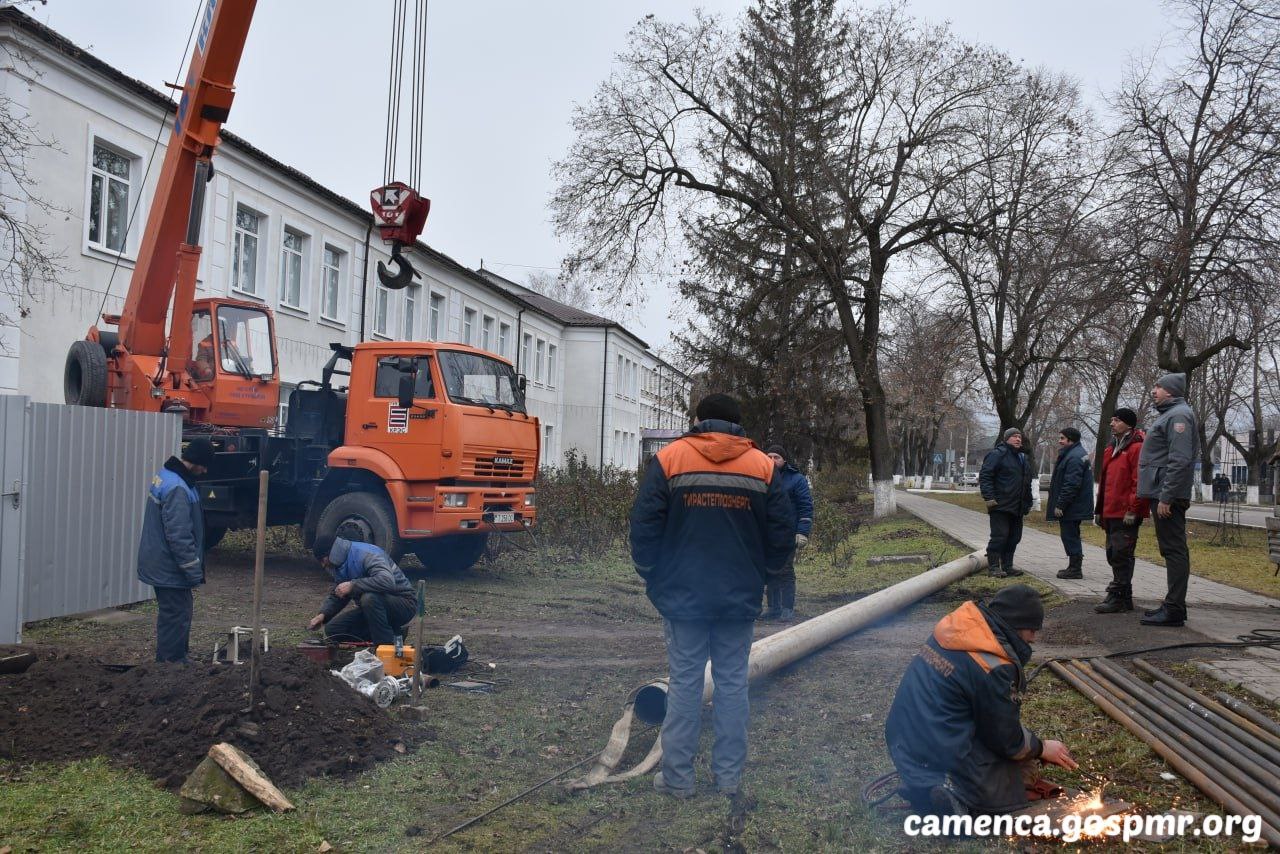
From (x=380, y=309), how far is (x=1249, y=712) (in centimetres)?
2654

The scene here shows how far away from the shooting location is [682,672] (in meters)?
5.15

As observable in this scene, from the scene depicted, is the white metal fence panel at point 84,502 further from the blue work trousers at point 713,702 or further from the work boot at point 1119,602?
the work boot at point 1119,602

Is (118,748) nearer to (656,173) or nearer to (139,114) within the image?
(139,114)

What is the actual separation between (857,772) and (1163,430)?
14.7 ft

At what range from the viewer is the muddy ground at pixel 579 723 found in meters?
4.59

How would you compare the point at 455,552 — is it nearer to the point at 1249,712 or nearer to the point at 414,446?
the point at 414,446

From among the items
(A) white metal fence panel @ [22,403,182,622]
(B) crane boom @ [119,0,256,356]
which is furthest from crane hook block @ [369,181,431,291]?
(A) white metal fence panel @ [22,403,182,622]

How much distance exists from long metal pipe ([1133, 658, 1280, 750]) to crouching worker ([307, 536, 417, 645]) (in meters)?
5.16

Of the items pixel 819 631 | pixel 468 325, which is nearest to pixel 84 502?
pixel 819 631

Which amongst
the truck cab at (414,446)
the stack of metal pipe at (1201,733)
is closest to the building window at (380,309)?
the truck cab at (414,446)

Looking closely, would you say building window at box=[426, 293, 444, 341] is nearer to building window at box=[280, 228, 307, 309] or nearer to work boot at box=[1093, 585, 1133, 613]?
building window at box=[280, 228, 307, 309]

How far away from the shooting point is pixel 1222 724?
17.5 ft

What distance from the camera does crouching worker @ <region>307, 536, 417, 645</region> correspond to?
7.55 meters

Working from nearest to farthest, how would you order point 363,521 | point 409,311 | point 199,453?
point 199,453 → point 363,521 → point 409,311
